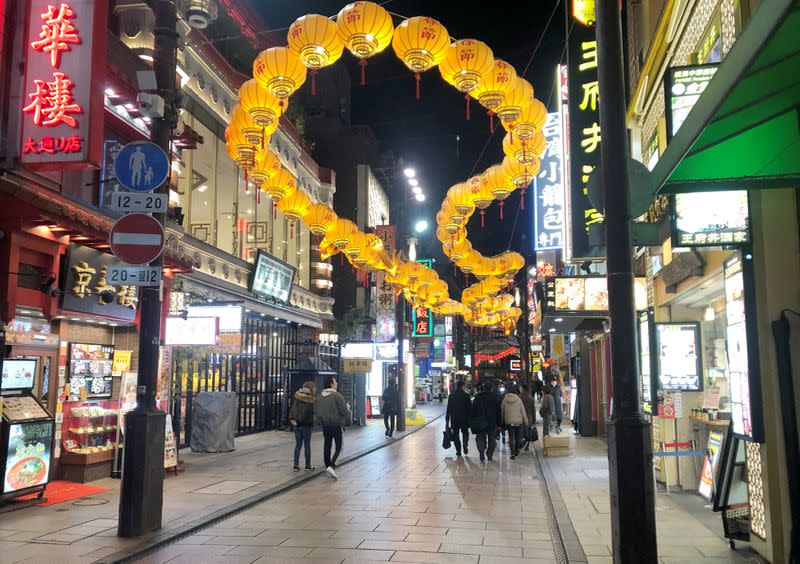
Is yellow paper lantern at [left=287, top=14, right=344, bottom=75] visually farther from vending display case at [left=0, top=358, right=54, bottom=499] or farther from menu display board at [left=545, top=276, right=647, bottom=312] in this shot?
menu display board at [left=545, top=276, right=647, bottom=312]

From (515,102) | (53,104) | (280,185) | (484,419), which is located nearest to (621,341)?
(515,102)

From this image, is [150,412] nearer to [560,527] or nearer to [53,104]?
[53,104]

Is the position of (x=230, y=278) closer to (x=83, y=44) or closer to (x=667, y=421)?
(x=83, y=44)

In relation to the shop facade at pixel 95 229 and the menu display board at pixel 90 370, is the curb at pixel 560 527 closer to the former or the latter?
the shop facade at pixel 95 229

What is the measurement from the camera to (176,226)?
16.9 metres

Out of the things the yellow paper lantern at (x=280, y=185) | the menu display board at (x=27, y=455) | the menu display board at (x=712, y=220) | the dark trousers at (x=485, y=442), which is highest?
the yellow paper lantern at (x=280, y=185)

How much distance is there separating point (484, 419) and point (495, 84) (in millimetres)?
9828

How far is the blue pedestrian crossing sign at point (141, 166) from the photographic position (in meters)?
9.42

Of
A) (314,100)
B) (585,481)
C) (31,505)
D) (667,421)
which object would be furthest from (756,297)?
(314,100)

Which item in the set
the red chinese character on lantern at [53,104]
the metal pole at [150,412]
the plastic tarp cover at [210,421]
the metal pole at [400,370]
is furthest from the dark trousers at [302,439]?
the metal pole at [400,370]

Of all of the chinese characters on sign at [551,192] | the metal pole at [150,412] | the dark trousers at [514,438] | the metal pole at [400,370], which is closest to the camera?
the metal pole at [150,412]

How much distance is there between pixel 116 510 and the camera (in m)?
10.8

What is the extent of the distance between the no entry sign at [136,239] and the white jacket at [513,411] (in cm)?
1189

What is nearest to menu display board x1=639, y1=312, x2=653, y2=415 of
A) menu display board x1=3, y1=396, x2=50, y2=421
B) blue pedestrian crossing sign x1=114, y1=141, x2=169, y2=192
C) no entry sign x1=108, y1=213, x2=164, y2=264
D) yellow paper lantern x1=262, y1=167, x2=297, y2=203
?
yellow paper lantern x1=262, y1=167, x2=297, y2=203
